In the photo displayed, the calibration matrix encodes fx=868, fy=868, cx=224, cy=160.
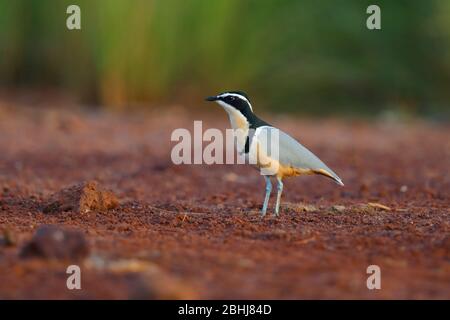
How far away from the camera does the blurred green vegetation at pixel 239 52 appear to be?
11906mm

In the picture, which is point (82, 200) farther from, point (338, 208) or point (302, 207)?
point (338, 208)

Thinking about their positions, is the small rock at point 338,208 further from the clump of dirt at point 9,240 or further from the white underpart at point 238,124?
the clump of dirt at point 9,240

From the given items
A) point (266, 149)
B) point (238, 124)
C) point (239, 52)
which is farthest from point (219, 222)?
point (239, 52)

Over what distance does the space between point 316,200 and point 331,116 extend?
6.64 meters

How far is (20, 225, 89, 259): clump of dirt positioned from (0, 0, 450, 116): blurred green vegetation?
26.2 ft

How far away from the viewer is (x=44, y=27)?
12.5 meters

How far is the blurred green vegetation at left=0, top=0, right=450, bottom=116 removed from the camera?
11906mm

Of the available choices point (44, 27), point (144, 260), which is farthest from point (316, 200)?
point (44, 27)

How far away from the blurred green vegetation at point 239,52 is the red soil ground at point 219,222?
1.88 meters

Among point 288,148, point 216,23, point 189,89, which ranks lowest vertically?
point 288,148

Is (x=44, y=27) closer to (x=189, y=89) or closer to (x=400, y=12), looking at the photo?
(x=189, y=89)

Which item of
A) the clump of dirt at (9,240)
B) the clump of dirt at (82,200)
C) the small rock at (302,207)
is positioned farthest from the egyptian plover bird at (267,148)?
the clump of dirt at (9,240)

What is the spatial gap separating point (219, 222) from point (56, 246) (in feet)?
4.78
